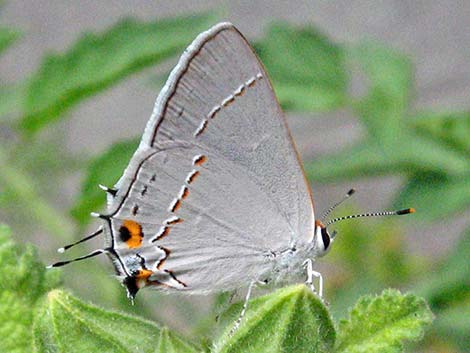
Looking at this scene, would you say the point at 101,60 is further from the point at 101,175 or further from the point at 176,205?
the point at 176,205

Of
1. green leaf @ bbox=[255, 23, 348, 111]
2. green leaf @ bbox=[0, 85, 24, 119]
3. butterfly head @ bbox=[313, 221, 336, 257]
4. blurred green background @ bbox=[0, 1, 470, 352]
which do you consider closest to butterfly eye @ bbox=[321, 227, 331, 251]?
butterfly head @ bbox=[313, 221, 336, 257]

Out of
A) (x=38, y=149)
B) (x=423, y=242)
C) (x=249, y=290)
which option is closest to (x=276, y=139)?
(x=249, y=290)

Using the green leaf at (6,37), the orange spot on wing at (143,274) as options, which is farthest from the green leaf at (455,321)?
the green leaf at (6,37)

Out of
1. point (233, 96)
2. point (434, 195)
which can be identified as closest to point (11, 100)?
point (233, 96)

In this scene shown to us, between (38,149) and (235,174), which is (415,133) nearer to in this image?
(235,174)

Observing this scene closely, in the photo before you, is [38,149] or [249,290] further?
[38,149]

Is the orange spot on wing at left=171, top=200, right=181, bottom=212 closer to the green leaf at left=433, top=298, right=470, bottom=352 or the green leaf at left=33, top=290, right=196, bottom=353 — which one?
the green leaf at left=33, top=290, right=196, bottom=353
